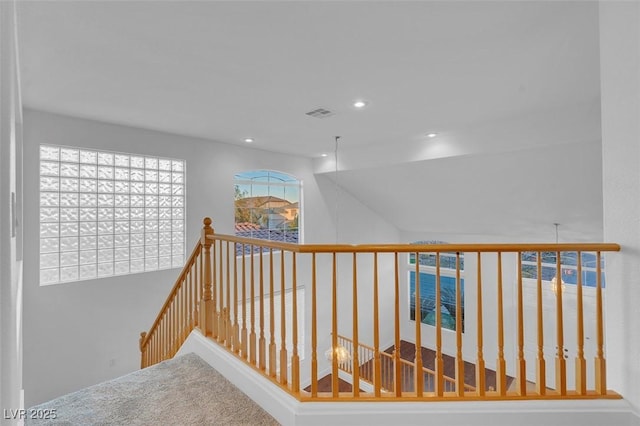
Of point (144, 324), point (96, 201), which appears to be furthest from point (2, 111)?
point (144, 324)

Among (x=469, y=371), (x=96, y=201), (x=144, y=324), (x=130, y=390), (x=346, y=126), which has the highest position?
(x=346, y=126)

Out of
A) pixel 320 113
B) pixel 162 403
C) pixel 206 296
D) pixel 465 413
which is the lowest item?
pixel 162 403

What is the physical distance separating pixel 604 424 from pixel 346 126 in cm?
365

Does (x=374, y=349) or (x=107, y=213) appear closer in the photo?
(x=374, y=349)

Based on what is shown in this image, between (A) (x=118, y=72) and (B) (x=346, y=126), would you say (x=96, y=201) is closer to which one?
(A) (x=118, y=72)

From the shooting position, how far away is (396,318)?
5.66 ft

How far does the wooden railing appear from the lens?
1.66 m

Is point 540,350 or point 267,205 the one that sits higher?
point 267,205

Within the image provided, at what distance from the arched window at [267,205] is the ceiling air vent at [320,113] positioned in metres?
2.23

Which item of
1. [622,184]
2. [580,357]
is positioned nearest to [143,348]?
[580,357]

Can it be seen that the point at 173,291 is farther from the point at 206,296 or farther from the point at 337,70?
the point at 337,70

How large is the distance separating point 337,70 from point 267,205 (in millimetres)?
3728

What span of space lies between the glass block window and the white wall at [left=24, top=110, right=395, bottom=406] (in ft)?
0.44

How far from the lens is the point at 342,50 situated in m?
2.33
